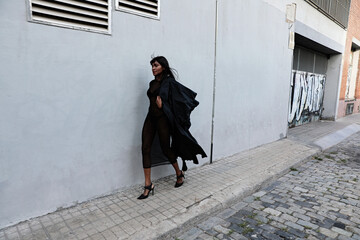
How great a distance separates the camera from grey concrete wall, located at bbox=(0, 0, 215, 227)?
8.31ft

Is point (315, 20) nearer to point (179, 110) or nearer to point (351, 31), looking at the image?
point (351, 31)

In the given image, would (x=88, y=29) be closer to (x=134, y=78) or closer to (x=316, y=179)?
(x=134, y=78)

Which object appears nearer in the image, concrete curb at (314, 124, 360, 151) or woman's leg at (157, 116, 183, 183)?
woman's leg at (157, 116, 183, 183)

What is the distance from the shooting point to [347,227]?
9.77 ft

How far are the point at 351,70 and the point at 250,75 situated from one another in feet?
39.1

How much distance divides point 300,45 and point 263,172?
699 cm

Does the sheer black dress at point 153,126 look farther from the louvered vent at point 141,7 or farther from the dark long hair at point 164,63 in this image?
the louvered vent at point 141,7

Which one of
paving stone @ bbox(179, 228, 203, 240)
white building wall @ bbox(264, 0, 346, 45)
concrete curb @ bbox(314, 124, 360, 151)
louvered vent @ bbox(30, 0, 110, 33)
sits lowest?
paving stone @ bbox(179, 228, 203, 240)

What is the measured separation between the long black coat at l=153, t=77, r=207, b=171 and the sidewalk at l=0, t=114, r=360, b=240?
66 cm

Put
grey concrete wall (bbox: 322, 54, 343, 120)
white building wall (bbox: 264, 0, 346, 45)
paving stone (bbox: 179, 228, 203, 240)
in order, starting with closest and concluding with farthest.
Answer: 1. paving stone (bbox: 179, 228, 203, 240)
2. white building wall (bbox: 264, 0, 346, 45)
3. grey concrete wall (bbox: 322, 54, 343, 120)

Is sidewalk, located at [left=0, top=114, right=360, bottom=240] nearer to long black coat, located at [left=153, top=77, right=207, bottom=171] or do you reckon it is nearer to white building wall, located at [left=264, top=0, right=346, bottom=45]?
long black coat, located at [left=153, top=77, right=207, bottom=171]

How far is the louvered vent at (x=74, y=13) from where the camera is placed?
8.57 ft

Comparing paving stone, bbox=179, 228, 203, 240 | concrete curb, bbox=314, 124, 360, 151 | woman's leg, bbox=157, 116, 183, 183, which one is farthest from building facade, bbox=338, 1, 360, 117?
paving stone, bbox=179, 228, 203, 240

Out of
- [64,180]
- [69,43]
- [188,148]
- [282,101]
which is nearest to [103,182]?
[64,180]
